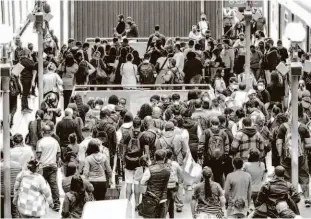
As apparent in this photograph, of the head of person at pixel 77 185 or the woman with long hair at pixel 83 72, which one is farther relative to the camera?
the woman with long hair at pixel 83 72

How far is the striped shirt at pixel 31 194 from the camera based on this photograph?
14.1m

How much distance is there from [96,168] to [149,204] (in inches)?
51.2

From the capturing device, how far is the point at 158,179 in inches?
576

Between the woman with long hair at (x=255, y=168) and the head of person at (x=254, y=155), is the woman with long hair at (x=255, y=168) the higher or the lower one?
the lower one

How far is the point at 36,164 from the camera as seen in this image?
46.4ft

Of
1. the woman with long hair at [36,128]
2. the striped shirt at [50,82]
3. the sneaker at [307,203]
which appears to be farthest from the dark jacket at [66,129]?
the striped shirt at [50,82]

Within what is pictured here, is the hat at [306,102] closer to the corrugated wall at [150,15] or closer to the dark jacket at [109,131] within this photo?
the dark jacket at [109,131]

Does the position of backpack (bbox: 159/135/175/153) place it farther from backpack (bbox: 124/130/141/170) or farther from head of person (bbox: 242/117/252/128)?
head of person (bbox: 242/117/252/128)

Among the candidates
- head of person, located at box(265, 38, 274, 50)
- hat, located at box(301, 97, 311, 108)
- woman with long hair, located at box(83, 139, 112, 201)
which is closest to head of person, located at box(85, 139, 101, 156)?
woman with long hair, located at box(83, 139, 112, 201)

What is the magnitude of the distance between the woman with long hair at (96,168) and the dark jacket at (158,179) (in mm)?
1175

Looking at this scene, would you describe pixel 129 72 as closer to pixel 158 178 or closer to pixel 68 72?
pixel 68 72

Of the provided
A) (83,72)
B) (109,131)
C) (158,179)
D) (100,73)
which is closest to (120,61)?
(100,73)

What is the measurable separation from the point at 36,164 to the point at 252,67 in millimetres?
11179

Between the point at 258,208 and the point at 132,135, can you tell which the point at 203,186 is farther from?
the point at 132,135
